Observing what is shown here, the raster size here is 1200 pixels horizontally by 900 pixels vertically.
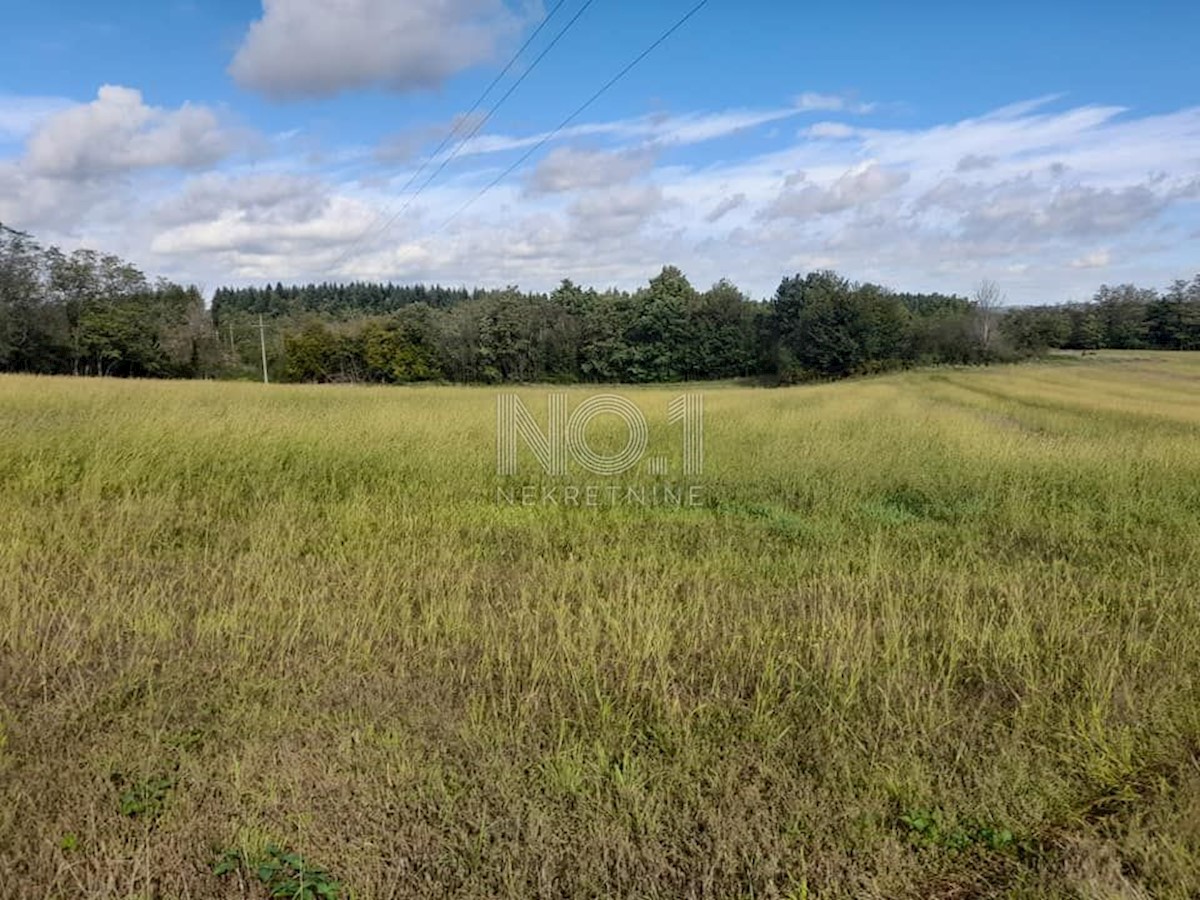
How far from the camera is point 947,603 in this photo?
→ 470 cm

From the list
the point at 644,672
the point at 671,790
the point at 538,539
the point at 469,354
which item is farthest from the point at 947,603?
the point at 469,354

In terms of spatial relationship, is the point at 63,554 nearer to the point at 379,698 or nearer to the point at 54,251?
the point at 379,698

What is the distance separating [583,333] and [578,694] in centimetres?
6509

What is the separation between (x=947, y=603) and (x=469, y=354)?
206 ft

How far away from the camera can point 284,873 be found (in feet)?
7.20

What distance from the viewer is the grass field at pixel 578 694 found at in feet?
7.50
